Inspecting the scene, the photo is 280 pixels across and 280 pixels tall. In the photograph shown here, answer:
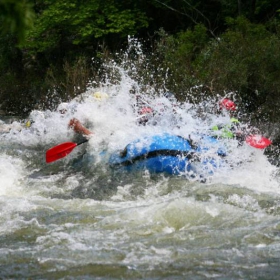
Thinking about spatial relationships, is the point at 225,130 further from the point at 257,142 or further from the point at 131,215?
the point at 131,215

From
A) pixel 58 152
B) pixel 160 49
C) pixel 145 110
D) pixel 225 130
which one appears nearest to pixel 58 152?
pixel 58 152

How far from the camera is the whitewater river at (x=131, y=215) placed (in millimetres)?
4180

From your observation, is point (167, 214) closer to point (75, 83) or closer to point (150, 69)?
point (150, 69)

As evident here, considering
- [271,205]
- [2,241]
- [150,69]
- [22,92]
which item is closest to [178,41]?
[150,69]

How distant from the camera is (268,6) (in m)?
13.8

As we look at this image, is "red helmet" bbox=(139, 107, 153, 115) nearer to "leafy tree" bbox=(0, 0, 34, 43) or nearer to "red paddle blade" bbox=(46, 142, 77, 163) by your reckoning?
"red paddle blade" bbox=(46, 142, 77, 163)

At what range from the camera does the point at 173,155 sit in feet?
22.5

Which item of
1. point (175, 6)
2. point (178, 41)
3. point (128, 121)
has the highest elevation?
point (175, 6)

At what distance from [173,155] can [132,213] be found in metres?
1.57

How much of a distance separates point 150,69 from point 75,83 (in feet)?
6.05

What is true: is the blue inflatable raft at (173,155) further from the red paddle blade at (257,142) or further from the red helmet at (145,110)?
the red helmet at (145,110)

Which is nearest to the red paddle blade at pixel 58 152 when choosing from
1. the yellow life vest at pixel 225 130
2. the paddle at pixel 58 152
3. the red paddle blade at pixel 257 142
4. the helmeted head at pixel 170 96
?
the paddle at pixel 58 152

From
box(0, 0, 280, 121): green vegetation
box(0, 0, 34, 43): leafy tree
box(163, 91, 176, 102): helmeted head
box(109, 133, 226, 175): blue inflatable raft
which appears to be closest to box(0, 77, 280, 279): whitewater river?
box(109, 133, 226, 175): blue inflatable raft

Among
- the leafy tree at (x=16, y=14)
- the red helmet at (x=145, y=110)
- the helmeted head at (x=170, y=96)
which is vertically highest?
the leafy tree at (x=16, y=14)
